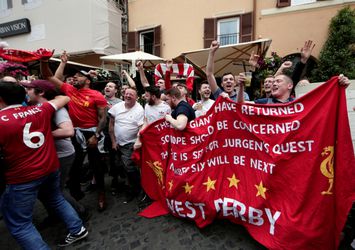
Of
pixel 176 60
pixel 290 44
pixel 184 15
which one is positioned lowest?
pixel 176 60

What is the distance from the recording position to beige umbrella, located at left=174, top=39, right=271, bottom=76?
714 cm

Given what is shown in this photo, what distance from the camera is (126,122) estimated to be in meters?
3.58

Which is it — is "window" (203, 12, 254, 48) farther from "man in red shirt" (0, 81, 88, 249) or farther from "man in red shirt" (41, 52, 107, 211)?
"man in red shirt" (0, 81, 88, 249)

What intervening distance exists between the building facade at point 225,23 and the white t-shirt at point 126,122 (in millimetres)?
7819

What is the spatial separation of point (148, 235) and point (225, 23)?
9.81m

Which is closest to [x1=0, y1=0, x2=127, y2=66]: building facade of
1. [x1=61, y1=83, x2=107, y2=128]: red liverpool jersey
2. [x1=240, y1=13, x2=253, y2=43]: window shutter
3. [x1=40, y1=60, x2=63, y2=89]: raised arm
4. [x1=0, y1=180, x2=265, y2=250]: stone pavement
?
[x1=240, y1=13, x2=253, y2=43]: window shutter

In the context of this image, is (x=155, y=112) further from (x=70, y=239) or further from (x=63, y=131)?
(x=70, y=239)

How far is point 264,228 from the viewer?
245 cm

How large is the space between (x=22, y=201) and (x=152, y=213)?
1570 millimetres

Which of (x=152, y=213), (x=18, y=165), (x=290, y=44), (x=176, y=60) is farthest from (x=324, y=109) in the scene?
(x=290, y=44)

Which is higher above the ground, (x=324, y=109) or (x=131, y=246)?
(x=324, y=109)

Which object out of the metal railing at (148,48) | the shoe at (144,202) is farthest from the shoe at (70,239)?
the metal railing at (148,48)

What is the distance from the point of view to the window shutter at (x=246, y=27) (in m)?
9.76

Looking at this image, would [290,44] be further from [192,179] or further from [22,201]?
[22,201]
